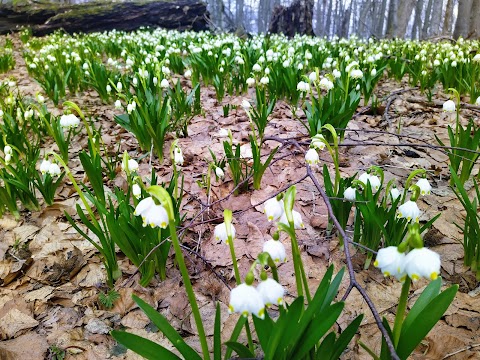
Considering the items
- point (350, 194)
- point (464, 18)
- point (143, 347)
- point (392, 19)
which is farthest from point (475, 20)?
point (143, 347)

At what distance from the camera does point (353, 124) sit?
11.9 feet

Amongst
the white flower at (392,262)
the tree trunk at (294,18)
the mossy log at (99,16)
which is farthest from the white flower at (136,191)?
the mossy log at (99,16)

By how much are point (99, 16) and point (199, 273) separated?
503 inches

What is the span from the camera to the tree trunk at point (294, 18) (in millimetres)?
12586

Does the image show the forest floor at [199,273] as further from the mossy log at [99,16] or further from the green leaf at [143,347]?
the mossy log at [99,16]

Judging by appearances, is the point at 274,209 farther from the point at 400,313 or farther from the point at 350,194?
the point at 350,194

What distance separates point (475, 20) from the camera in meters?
9.99

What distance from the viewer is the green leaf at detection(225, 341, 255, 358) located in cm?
111

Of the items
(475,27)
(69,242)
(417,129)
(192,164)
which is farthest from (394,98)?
(475,27)

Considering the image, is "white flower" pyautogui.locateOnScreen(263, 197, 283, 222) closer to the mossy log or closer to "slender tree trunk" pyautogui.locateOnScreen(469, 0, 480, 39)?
"slender tree trunk" pyautogui.locateOnScreen(469, 0, 480, 39)

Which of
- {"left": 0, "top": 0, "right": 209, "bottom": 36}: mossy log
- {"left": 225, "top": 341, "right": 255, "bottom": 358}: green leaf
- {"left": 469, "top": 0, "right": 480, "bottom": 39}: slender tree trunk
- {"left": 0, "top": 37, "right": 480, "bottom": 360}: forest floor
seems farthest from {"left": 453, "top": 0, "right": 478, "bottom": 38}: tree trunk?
{"left": 225, "top": 341, "right": 255, "bottom": 358}: green leaf

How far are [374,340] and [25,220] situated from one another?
7.43 feet

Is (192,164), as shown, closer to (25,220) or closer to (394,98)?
(25,220)

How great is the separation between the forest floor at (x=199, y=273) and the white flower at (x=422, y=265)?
2.41ft
